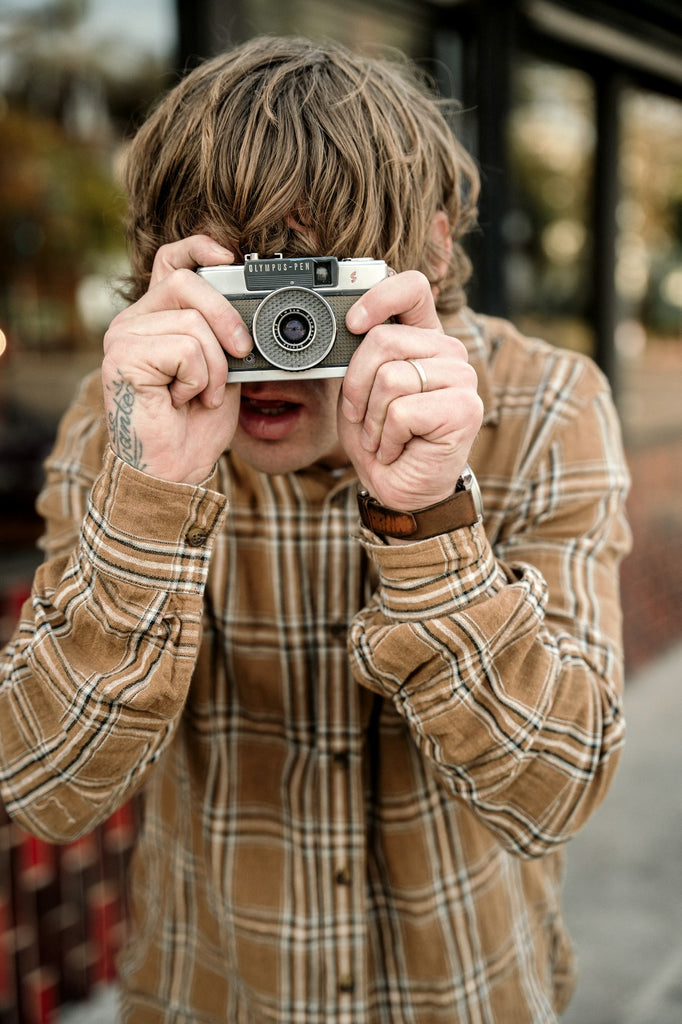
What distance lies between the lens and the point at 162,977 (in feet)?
4.77

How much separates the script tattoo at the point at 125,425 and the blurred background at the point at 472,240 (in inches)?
20.9

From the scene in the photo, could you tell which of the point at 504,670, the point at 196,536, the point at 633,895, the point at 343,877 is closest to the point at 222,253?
the point at 196,536

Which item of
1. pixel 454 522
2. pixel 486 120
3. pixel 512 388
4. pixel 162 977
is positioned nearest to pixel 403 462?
pixel 454 522

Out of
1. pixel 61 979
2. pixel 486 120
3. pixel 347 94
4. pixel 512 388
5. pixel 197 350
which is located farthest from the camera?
pixel 486 120

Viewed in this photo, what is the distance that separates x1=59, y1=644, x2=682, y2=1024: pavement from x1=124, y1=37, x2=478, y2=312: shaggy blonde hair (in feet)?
7.65

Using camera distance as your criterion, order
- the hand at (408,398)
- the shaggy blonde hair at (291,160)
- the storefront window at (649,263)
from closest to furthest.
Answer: the hand at (408,398)
the shaggy blonde hair at (291,160)
the storefront window at (649,263)

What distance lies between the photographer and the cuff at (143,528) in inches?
43.0

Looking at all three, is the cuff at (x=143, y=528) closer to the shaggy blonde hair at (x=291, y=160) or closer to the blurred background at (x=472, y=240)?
the shaggy blonde hair at (x=291, y=160)

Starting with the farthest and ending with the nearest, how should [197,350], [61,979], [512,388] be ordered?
[61,979] < [512,388] < [197,350]

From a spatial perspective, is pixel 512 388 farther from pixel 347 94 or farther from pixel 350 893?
pixel 350 893

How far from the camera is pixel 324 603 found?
1375mm

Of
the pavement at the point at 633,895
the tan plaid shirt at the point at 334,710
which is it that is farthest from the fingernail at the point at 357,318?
the pavement at the point at 633,895

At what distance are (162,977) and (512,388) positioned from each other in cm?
104

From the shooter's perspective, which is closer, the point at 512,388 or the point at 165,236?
the point at 165,236
